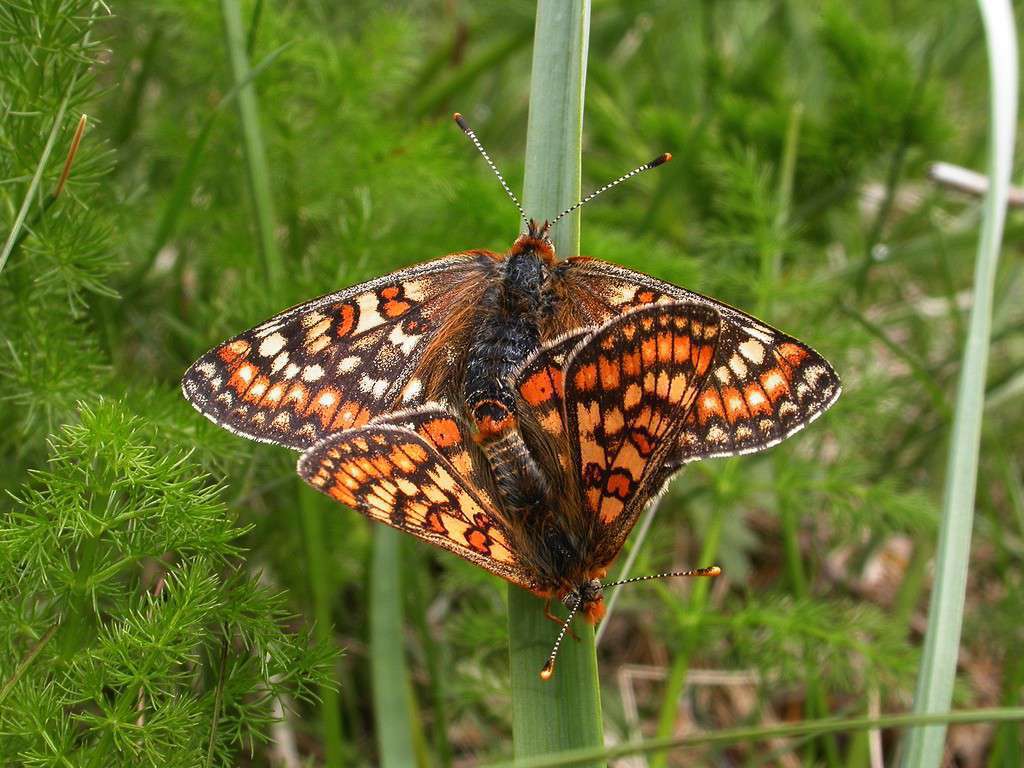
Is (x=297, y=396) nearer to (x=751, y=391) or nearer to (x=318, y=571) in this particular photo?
(x=318, y=571)

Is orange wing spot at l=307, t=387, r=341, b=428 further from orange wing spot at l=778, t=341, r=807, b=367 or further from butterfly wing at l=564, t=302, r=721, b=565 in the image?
orange wing spot at l=778, t=341, r=807, b=367

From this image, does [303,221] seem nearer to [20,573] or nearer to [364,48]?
[364,48]

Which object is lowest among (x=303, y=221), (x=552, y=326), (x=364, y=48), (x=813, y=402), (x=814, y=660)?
(x=814, y=660)

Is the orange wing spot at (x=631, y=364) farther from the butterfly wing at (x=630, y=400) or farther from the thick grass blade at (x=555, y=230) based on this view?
the thick grass blade at (x=555, y=230)

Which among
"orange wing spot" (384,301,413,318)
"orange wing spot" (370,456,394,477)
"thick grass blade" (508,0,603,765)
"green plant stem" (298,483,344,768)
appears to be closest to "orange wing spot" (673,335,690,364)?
"thick grass blade" (508,0,603,765)

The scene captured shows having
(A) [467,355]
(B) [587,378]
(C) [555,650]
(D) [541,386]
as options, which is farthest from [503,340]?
(C) [555,650]

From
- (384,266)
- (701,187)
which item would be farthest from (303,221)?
(701,187)
